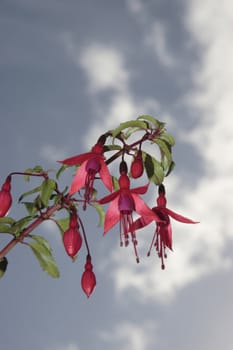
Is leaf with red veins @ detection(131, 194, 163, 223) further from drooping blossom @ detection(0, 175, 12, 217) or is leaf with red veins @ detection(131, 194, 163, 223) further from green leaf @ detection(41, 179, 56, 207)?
drooping blossom @ detection(0, 175, 12, 217)

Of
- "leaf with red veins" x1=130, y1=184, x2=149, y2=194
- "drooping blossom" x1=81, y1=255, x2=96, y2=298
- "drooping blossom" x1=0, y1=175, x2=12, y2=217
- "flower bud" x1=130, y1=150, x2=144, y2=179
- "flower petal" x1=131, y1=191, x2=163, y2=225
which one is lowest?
"drooping blossom" x1=81, y1=255, x2=96, y2=298

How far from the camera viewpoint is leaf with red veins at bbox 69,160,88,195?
2508 mm

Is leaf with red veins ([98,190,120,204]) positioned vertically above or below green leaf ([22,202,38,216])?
below

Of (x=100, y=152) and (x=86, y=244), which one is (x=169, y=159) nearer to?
(x=100, y=152)

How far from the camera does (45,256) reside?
301 centimetres

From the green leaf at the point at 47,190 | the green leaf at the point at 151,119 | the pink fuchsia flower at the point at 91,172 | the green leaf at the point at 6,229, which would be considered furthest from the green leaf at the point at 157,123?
the green leaf at the point at 6,229

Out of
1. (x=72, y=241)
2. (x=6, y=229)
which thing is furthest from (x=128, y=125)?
(x=6, y=229)

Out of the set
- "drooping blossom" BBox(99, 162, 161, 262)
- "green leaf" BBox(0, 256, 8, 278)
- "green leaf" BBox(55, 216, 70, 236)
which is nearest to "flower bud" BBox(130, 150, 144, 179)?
"drooping blossom" BBox(99, 162, 161, 262)

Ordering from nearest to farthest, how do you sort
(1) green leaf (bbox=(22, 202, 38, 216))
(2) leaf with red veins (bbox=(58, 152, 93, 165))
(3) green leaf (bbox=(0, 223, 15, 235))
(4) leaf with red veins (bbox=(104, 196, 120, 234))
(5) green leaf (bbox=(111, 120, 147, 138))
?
(2) leaf with red veins (bbox=(58, 152, 93, 165)) < (4) leaf with red veins (bbox=(104, 196, 120, 234)) < (5) green leaf (bbox=(111, 120, 147, 138)) < (3) green leaf (bbox=(0, 223, 15, 235)) < (1) green leaf (bbox=(22, 202, 38, 216))

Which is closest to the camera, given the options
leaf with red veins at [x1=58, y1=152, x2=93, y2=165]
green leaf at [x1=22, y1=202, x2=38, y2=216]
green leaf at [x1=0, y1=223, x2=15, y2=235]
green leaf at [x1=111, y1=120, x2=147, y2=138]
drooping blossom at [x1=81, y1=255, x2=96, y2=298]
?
leaf with red veins at [x1=58, y1=152, x2=93, y2=165]

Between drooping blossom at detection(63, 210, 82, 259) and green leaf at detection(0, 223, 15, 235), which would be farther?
green leaf at detection(0, 223, 15, 235)

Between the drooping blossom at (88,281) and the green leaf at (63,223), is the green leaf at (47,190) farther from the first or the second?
the drooping blossom at (88,281)

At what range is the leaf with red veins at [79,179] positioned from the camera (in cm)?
251

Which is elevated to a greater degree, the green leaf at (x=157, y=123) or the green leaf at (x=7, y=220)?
the green leaf at (x=157, y=123)
